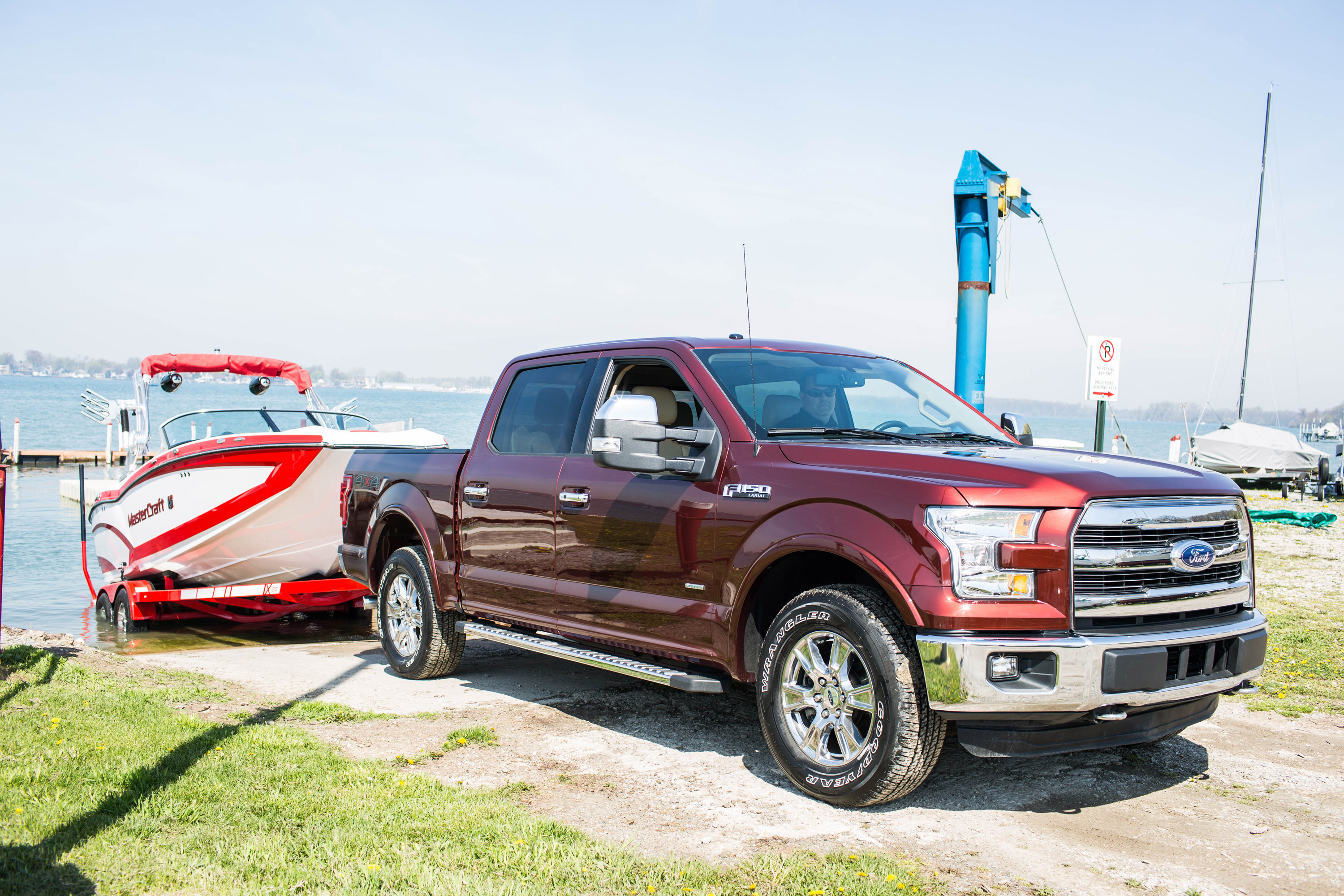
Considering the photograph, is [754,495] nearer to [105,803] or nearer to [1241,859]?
[1241,859]

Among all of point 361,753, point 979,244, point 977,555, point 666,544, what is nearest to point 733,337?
point 666,544

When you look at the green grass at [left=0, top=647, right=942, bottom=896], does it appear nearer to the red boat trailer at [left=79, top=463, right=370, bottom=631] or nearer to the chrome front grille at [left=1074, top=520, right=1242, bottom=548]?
the chrome front grille at [left=1074, top=520, right=1242, bottom=548]

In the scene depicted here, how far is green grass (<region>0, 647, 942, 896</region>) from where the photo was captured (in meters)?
3.54

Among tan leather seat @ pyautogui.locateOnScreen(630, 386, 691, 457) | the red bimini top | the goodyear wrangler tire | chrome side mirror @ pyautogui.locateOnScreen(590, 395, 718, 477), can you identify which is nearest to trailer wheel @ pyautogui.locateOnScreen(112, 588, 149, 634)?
the red bimini top

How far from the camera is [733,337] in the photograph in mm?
5828

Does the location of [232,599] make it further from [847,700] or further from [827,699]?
[847,700]

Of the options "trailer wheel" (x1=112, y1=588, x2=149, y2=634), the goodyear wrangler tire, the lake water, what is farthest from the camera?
"trailer wheel" (x1=112, y1=588, x2=149, y2=634)

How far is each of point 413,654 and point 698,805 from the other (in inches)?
128

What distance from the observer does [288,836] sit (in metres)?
3.90

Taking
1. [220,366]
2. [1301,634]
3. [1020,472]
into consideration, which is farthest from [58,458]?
[1020,472]

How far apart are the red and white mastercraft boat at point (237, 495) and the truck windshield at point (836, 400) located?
21.1 ft

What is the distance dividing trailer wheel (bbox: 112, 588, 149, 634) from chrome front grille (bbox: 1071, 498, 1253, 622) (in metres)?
10.6

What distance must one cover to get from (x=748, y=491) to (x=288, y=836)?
2311 millimetres

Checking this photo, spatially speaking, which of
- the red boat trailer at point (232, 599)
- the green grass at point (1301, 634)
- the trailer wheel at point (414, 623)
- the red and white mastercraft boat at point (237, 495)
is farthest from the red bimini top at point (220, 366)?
the green grass at point (1301, 634)
